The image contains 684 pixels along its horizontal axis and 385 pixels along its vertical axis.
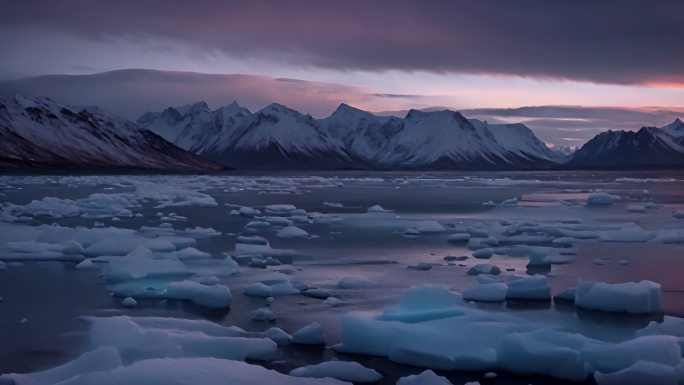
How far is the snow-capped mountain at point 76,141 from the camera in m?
113

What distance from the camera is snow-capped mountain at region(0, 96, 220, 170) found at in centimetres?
11312

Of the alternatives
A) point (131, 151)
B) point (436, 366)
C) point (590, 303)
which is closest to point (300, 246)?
point (590, 303)

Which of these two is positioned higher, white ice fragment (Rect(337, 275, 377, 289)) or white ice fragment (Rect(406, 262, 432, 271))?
white ice fragment (Rect(337, 275, 377, 289))

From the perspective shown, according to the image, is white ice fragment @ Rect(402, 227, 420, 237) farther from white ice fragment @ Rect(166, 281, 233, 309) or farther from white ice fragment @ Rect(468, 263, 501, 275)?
white ice fragment @ Rect(166, 281, 233, 309)

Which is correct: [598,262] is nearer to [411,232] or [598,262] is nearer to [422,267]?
[422,267]

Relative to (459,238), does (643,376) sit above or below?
above

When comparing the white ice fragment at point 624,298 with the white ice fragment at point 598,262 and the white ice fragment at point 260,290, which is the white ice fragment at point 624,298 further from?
the white ice fragment at point 260,290

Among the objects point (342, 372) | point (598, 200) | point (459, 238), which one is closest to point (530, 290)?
point (342, 372)

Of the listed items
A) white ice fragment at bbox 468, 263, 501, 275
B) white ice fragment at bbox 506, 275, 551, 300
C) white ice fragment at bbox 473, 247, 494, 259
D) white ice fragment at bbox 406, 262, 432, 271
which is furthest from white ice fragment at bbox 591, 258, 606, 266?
white ice fragment at bbox 506, 275, 551, 300

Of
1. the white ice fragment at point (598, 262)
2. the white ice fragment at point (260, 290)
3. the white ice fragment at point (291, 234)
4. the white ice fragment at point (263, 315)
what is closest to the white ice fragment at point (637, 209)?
the white ice fragment at point (291, 234)

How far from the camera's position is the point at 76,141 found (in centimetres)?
12538

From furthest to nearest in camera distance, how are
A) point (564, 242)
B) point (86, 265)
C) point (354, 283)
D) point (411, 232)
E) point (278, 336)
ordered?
point (411, 232) → point (564, 242) → point (86, 265) → point (354, 283) → point (278, 336)

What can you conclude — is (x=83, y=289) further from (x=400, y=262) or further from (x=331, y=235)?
(x=331, y=235)

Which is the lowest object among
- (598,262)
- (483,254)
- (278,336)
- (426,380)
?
(483,254)
